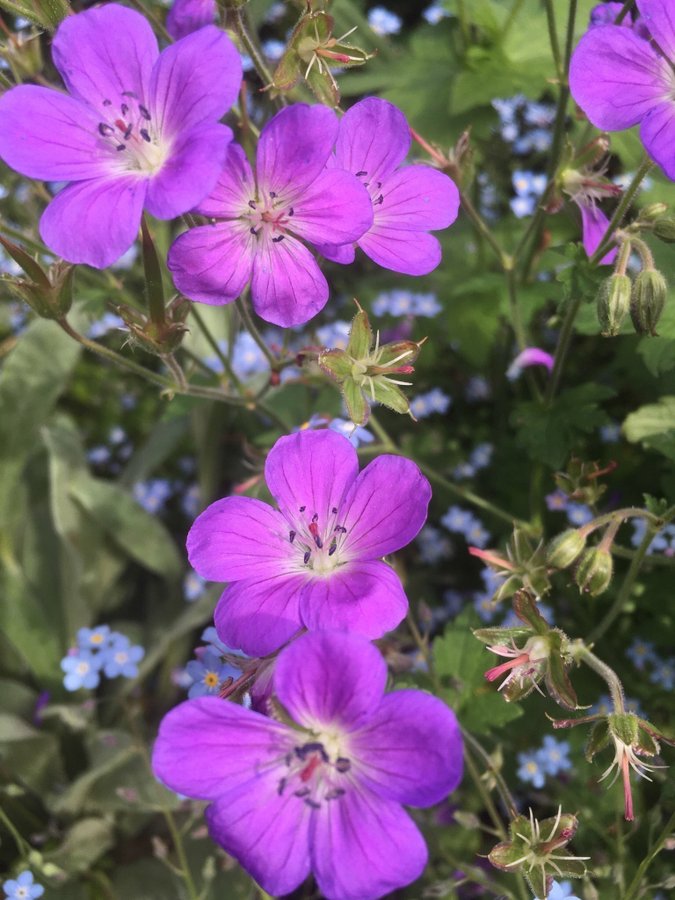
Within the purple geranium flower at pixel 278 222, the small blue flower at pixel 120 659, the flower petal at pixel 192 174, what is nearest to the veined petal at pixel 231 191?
the purple geranium flower at pixel 278 222

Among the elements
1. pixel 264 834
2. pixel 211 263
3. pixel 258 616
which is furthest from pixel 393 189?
pixel 264 834

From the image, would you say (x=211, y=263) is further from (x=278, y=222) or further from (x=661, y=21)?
(x=661, y=21)

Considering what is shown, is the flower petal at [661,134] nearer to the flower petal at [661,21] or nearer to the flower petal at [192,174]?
the flower petal at [661,21]

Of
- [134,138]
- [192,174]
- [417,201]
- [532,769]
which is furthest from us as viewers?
[532,769]

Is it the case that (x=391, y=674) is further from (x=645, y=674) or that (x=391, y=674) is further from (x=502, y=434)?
(x=502, y=434)

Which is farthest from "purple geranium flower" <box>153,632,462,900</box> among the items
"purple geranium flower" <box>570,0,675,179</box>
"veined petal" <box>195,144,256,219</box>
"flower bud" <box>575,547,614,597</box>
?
"purple geranium flower" <box>570,0,675,179</box>

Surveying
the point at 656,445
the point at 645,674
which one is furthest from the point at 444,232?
the point at 645,674
